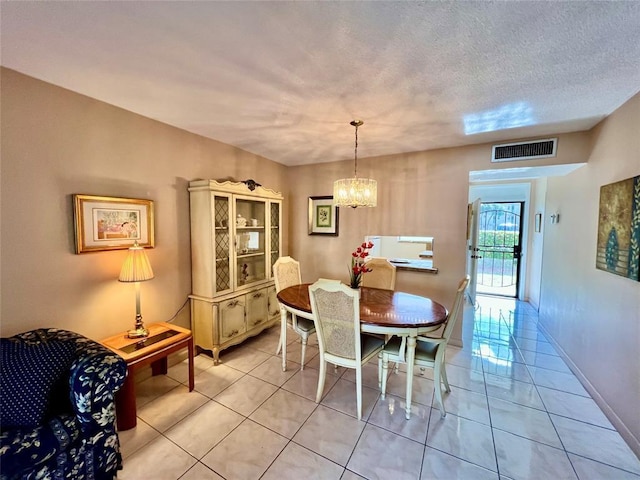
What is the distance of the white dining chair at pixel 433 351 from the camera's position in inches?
79.8

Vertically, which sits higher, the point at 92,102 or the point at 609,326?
the point at 92,102

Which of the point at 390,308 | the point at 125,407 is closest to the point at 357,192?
the point at 390,308

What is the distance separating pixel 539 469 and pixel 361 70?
8.69 ft

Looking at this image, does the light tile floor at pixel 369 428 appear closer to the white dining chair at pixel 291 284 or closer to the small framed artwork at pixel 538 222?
the white dining chair at pixel 291 284

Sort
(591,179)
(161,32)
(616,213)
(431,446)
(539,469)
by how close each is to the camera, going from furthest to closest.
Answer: (591,179), (616,213), (431,446), (539,469), (161,32)

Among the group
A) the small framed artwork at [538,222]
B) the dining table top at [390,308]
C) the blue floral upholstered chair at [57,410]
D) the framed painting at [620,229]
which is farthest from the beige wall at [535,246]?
the blue floral upholstered chair at [57,410]

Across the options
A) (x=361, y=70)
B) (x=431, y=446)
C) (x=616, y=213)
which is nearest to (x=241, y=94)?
(x=361, y=70)

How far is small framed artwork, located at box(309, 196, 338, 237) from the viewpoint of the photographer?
3.96m

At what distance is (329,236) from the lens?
4.02 metres

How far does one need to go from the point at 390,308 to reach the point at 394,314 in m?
0.15

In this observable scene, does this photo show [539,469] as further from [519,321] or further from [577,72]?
[519,321]

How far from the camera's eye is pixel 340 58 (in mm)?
1521

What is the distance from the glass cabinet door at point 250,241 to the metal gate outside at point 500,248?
14.7 feet

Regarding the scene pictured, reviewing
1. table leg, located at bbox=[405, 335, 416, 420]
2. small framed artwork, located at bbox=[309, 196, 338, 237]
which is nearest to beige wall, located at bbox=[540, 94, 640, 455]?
table leg, located at bbox=[405, 335, 416, 420]
